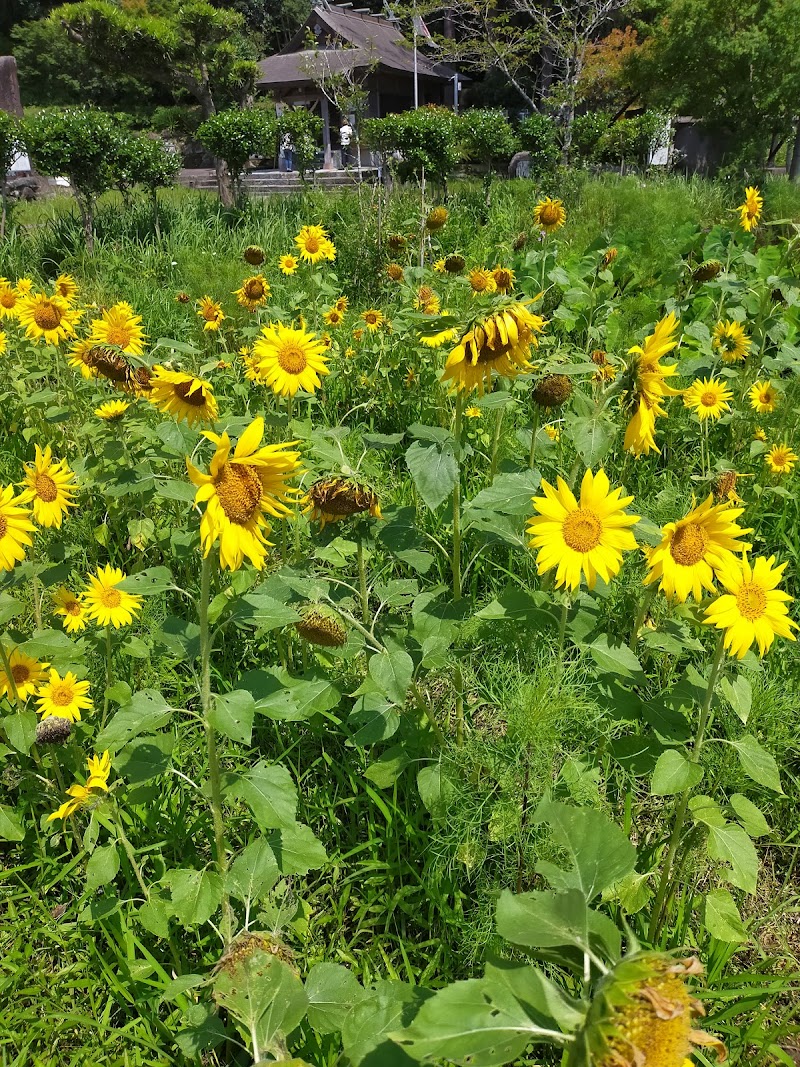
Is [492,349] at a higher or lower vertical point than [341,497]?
higher

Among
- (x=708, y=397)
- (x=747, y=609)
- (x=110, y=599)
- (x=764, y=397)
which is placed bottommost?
(x=110, y=599)

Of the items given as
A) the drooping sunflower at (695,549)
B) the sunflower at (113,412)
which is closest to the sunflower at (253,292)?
the sunflower at (113,412)

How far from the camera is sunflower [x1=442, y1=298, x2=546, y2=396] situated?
138cm

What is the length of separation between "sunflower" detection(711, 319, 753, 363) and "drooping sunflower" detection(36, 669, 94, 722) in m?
2.75

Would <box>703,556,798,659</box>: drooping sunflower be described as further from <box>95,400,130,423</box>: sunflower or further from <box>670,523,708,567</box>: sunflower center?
<box>95,400,130,423</box>: sunflower

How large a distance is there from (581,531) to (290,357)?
1208mm

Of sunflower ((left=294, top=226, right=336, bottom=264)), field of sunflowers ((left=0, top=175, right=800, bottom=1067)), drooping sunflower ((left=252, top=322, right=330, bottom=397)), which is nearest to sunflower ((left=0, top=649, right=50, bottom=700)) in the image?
field of sunflowers ((left=0, top=175, right=800, bottom=1067))

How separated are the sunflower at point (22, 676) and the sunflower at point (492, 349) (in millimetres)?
1189

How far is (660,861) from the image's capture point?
1.61 meters

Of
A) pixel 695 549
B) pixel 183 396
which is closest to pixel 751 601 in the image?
pixel 695 549

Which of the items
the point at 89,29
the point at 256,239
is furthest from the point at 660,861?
A: the point at 89,29

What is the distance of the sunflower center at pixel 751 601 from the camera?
52.9 inches

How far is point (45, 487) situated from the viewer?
205 cm

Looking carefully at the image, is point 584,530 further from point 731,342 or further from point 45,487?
point 731,342
